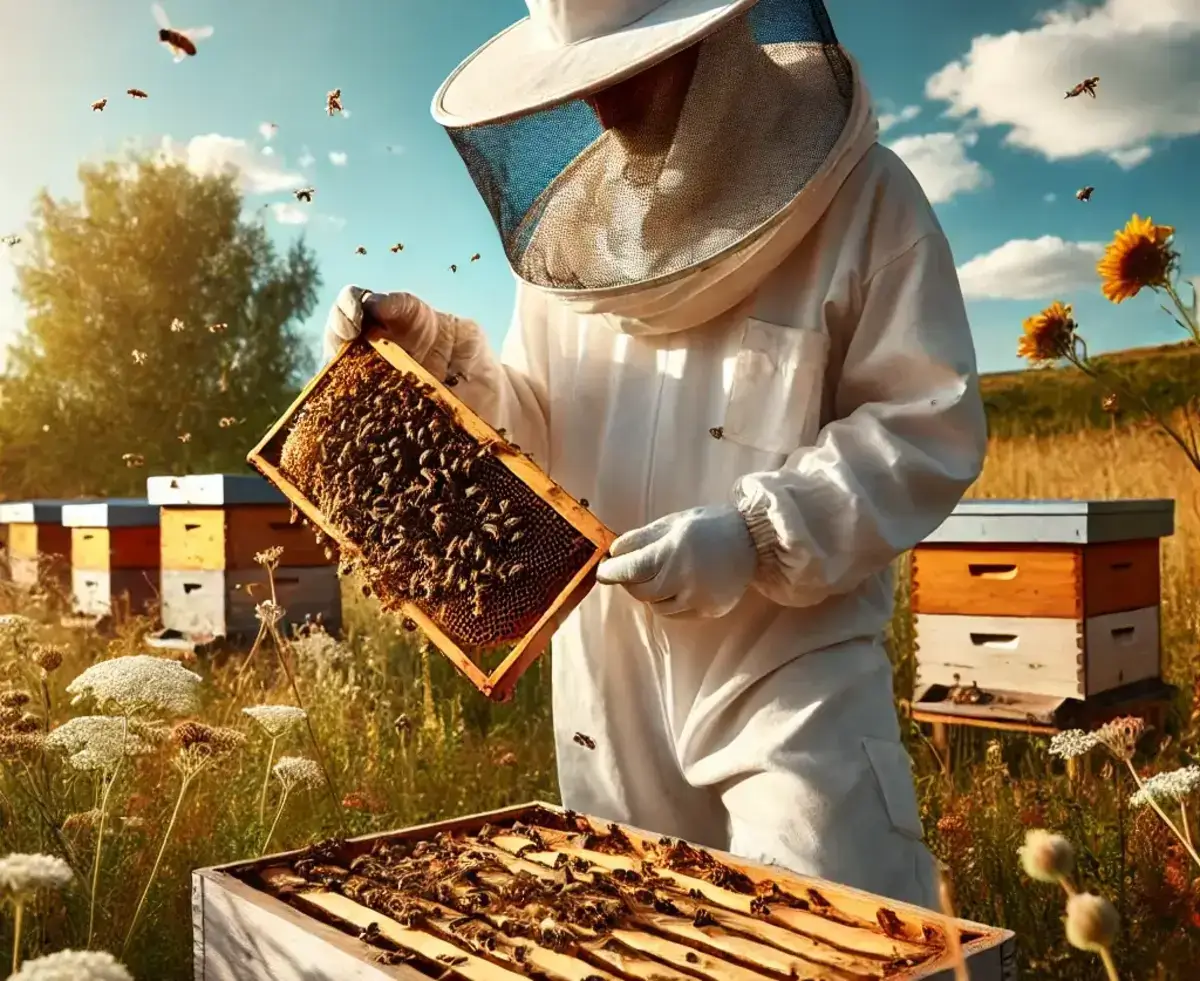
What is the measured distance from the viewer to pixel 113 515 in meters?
6.59

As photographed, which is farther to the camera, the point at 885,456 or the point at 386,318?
the point at 386,318

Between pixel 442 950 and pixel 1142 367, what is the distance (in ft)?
31.5

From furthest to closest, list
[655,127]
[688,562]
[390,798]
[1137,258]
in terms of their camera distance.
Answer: [390,798] → [1137,258] → [655,127] → [688,562]

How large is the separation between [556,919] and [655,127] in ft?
4.84

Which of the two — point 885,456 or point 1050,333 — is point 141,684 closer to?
point 885,456

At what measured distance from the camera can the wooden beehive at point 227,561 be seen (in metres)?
5.51

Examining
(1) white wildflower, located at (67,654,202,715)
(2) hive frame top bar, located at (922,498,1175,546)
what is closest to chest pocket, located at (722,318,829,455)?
(1) white wildflower, located at (67,654,202,715)

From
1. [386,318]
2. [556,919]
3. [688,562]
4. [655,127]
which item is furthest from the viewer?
[386,318]

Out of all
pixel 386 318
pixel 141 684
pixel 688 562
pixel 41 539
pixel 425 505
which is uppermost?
pixel 386 318

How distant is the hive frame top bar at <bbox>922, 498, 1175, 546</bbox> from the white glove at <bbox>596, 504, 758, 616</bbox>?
2.25 meters

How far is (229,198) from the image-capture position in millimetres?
22766

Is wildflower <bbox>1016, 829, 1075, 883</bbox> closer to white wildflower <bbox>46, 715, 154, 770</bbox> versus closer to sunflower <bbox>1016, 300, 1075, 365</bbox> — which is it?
white wildflower <bbox>46, 715, 154, 770</bbox>

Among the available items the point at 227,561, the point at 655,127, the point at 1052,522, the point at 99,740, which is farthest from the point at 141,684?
the point at 227,561

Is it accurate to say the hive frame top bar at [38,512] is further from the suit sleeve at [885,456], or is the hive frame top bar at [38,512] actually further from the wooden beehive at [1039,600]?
the suit sleeve at [885,456]
